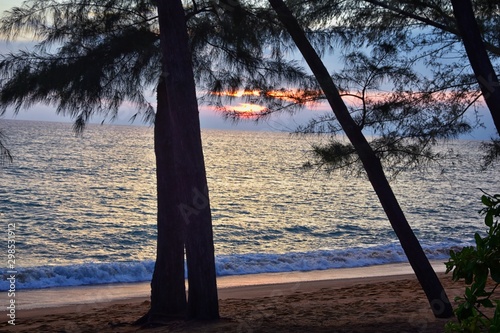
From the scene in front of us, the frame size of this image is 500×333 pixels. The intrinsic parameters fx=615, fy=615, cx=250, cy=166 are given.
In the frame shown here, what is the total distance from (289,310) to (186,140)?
10.4ft

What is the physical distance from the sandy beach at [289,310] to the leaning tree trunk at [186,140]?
77cm

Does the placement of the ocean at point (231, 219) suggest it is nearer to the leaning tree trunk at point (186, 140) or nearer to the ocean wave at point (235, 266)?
the ocean wave at point (235, 266)

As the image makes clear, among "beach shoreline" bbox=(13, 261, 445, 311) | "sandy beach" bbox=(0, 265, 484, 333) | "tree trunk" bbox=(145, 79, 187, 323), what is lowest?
"beach shoreline" bbox=(13, 261, 445, 311)

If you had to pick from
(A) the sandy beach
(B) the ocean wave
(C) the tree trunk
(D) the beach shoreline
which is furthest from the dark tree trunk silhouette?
(B) the ocean wave

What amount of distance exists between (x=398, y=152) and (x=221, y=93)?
2.37 meters

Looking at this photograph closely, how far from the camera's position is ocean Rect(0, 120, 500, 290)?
1645cm

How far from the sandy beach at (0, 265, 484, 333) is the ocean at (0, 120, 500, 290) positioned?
1.68 meters

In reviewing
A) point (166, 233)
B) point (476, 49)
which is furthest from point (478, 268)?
point (166, 233)

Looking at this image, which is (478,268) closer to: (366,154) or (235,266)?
(366,154)

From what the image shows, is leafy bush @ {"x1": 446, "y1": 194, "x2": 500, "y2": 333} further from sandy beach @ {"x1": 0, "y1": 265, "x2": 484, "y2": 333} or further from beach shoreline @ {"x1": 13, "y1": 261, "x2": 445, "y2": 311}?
beach shoreline @ {"x1": 13, "y1": 261, "x2": 445, "y2": 311}

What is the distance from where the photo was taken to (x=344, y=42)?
24.0ft

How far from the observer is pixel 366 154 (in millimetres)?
6746

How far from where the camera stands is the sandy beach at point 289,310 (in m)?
6.66

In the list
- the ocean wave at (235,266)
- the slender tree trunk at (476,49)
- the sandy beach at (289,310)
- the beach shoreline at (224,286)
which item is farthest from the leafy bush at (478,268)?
the ocean wave at (235,266)
